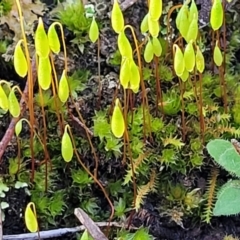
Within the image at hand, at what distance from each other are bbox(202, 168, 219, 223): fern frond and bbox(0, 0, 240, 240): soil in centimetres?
2

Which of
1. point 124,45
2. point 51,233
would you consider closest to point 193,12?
point 124,45

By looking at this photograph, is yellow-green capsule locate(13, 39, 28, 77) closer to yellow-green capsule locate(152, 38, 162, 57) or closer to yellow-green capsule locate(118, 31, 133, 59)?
yellow-green capsule locate(118, 31, 133, 59)

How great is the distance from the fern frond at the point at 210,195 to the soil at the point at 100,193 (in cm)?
2

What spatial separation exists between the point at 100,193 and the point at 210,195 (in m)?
0.26

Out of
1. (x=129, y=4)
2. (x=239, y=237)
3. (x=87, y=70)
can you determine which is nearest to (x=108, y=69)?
(x=87, y=70)

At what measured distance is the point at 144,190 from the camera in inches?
48.3

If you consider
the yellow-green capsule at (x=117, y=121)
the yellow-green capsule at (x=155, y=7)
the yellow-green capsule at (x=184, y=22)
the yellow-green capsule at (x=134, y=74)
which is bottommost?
the yellow-green capsule at (x=117, y=121)

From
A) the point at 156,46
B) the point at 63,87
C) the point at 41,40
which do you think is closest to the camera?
the point at 41,40

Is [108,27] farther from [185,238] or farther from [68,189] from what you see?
[185,238]

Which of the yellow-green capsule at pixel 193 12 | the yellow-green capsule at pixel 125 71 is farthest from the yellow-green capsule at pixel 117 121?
the yellow-green capsule at pixel 193 12

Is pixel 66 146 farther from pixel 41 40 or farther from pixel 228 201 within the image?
pixel 228 201

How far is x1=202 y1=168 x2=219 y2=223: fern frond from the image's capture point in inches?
47.6

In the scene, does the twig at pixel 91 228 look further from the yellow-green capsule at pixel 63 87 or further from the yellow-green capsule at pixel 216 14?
the yellow-green capsule at pixel 216 14

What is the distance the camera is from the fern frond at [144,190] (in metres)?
1.21
